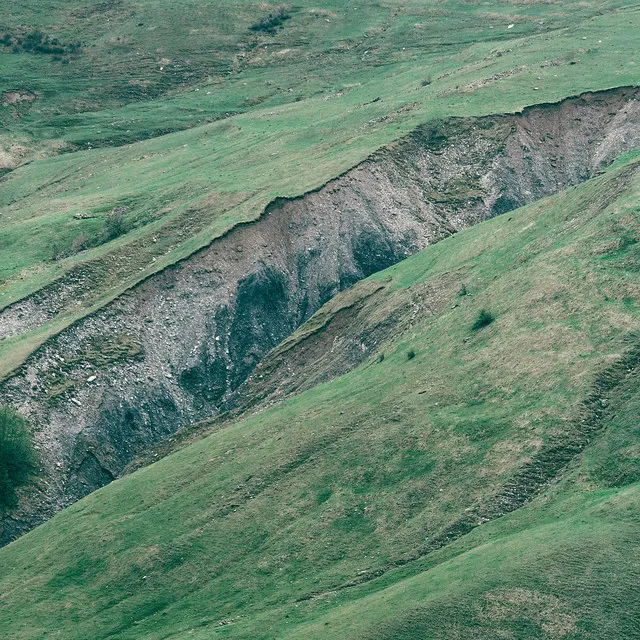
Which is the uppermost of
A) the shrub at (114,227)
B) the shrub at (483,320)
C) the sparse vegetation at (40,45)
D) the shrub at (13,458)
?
the sparse vegetation at (40,45)

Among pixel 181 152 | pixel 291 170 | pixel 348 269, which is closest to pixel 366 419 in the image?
pixel 348 269

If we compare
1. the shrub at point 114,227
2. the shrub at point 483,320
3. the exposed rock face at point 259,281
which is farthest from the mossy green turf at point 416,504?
the shrub at point 114,227

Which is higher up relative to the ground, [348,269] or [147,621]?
[348,269]

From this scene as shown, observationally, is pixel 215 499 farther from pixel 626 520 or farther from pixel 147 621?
pixel 626 520

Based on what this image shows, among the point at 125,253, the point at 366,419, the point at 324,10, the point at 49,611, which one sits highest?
the point at 324,10

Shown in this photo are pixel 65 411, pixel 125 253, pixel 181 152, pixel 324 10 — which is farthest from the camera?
pixel 324 10

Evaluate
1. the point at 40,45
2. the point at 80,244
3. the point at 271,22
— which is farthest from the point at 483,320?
the point at 40,45

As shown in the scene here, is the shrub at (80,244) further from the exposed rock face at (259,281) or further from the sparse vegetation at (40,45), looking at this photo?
the sparse vegetation at (40,45)

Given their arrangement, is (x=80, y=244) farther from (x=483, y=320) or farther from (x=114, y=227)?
(x=483, y=320)
